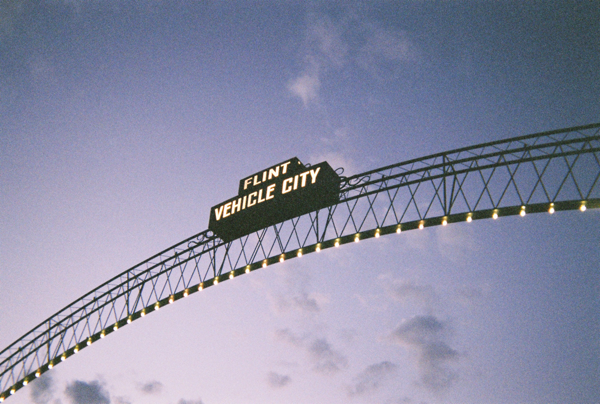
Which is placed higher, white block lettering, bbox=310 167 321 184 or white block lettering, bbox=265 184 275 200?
white block lettering, bbox=265 184 275 200

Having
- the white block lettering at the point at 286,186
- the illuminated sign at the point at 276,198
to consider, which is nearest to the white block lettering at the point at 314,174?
the illuminated sign at the point at 276,198

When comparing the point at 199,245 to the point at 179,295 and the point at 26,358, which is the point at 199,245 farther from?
the point at 26,358

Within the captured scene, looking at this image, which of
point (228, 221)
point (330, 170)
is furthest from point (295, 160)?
point (228, 221)

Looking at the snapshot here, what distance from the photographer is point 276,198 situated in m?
22.1

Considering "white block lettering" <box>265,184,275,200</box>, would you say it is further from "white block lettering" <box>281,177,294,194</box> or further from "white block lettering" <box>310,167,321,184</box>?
"white block lettering" <box>310,167,321,184</box>

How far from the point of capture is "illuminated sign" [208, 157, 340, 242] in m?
21.2

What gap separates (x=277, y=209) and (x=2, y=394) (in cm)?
2204

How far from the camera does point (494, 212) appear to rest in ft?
60.0

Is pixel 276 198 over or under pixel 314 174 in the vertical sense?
under

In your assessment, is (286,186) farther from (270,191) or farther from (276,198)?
(270,191)

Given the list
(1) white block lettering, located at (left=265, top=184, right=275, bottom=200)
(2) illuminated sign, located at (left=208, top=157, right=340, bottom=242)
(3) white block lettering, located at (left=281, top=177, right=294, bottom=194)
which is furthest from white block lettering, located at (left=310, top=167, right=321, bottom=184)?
(1) white block lettering, located at (left=265, top=184, right=275, bottom=200)

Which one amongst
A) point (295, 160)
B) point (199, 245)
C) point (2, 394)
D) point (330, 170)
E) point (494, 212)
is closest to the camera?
point (494, 212)

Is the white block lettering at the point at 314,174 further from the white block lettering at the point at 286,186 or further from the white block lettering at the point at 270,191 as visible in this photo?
the white block lettering at the point at 270,191

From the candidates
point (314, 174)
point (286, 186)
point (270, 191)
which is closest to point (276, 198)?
point (270, 191)
